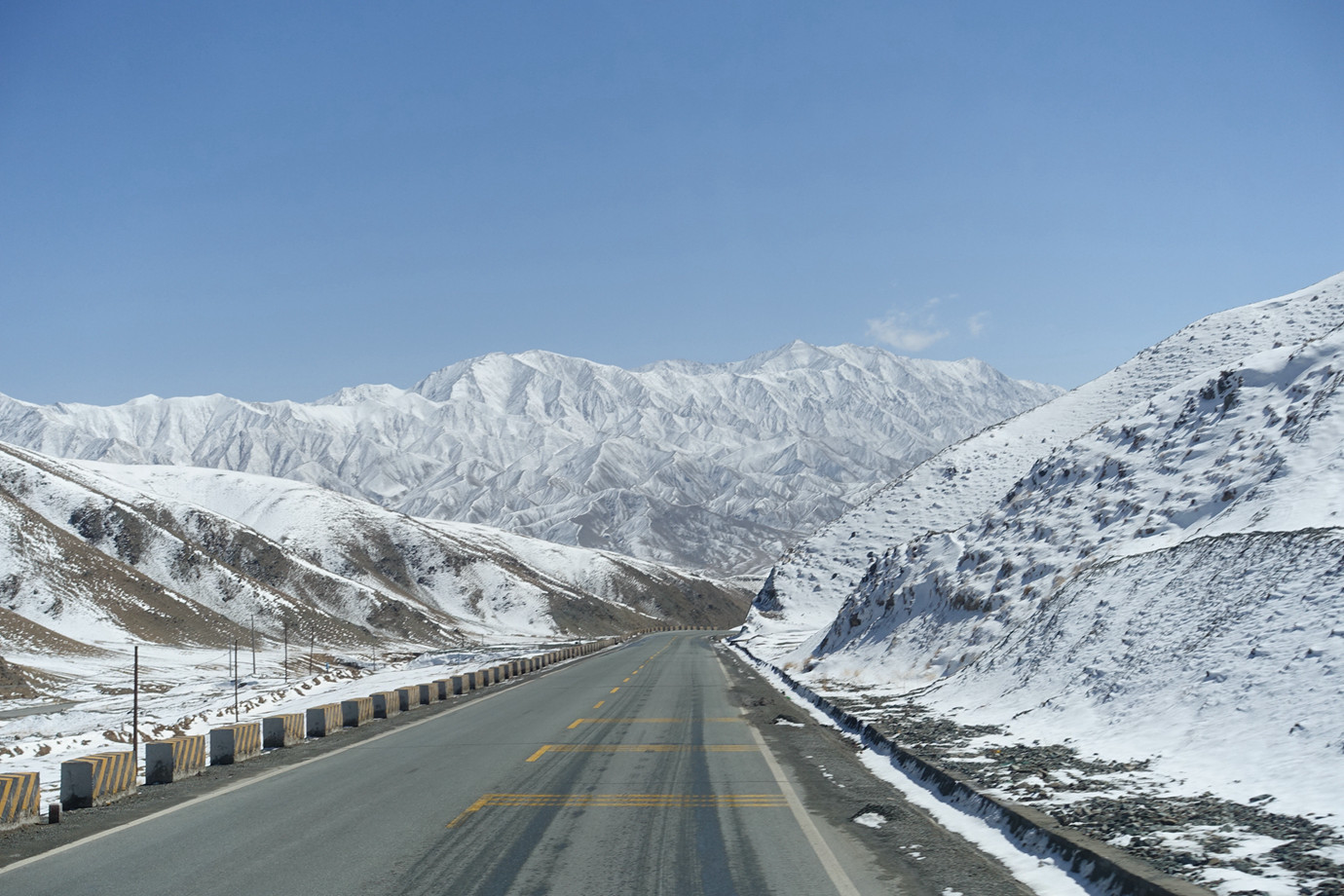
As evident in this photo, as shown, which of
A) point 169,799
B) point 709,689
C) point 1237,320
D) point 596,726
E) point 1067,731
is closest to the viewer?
point 169,799

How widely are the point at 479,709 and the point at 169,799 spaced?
12.8m

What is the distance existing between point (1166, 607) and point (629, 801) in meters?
10.4

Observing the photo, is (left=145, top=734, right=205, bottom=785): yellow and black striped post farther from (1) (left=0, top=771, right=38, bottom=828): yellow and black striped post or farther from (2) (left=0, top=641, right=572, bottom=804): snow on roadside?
(1) (left=0, top=771, right=38, bottom=828): yellow and black striped post

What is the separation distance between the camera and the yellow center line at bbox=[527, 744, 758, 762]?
15598mm

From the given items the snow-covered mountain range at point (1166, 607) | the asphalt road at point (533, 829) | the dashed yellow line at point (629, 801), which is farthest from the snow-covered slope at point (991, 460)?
the dashed yellow line at point (629, 801)

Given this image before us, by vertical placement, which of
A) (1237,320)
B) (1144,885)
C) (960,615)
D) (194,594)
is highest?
(1237,320)

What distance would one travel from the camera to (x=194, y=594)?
95188 millimetres

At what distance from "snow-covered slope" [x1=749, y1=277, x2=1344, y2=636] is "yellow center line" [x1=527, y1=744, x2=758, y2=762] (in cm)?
4119

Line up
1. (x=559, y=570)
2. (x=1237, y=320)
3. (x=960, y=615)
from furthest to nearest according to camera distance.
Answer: (x=559, y=570) < (x=1237, y=320) < (x=960, y=615)

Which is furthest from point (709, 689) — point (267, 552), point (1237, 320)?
point (267, 552)

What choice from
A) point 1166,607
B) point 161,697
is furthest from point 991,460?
point 1166,607

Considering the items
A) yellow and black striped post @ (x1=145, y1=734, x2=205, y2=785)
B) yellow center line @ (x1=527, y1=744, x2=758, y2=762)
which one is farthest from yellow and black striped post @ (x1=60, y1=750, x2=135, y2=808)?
yellow center line @ (x1=527, y1=744, x2=758, y2=762)

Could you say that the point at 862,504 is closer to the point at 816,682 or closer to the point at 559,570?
the point at 816,682

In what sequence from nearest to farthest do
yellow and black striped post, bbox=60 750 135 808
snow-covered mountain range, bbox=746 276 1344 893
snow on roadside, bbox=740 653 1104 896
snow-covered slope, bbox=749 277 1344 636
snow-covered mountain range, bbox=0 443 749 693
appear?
snow on roadside, bbox=740 653 1104 896 < snow-covered mountain range, bbox=746 276 1344 893 < yellow and black striped post, bbox=60 750 135 808 < snow-covered slope, bbox=749 277 1344 636 < snow-covered mountain range, bbox=0 443 749 693
